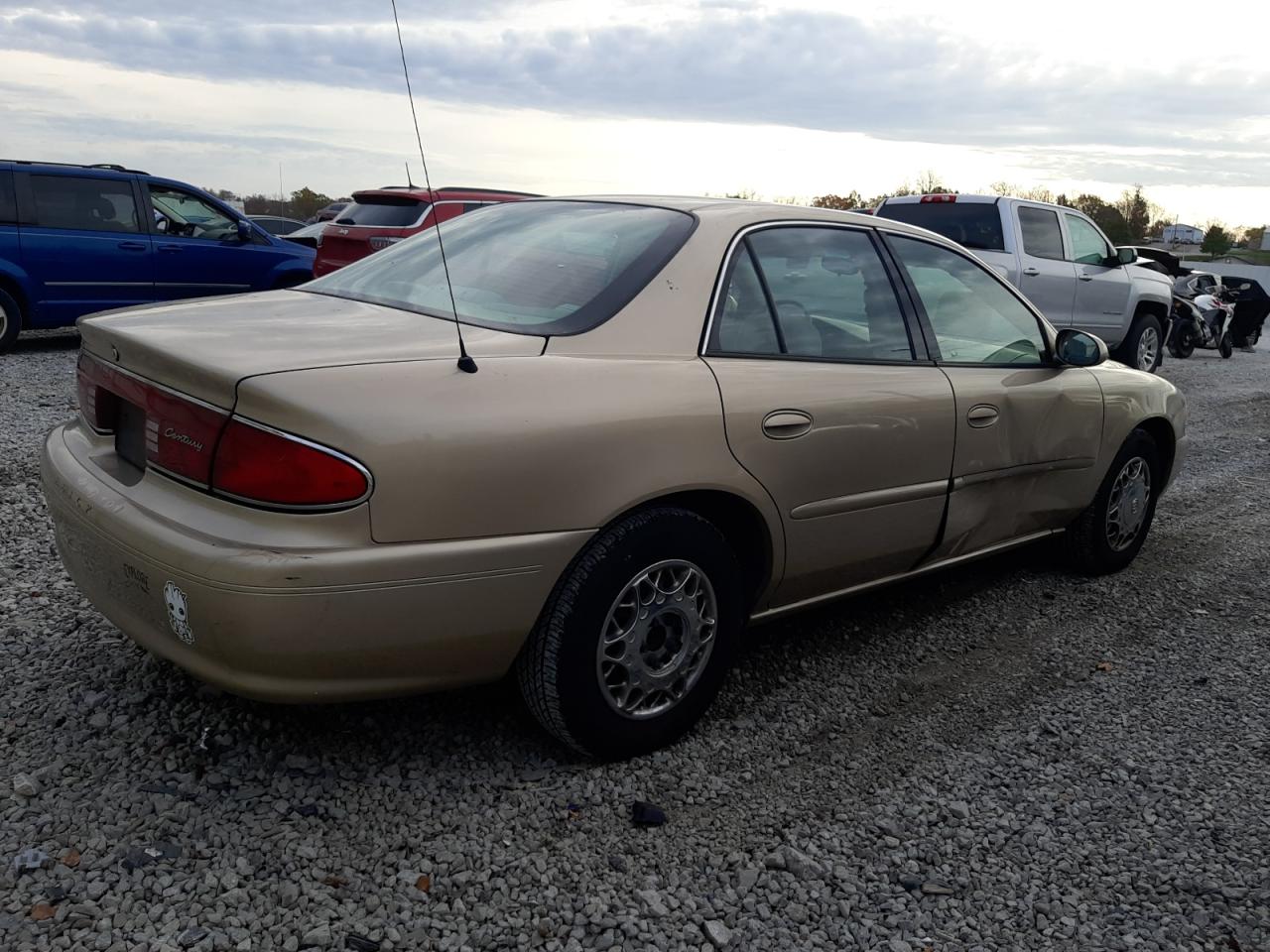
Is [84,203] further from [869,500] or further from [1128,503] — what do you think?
[1128,503]

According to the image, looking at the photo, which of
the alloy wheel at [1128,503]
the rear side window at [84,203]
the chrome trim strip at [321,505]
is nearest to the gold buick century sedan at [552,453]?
the chrome trim strip at [321,505]

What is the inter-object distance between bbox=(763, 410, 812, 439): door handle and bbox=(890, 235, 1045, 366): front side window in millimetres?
865

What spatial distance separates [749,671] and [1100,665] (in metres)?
1.32

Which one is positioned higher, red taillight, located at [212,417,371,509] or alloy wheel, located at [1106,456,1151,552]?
red taillight, located at [212,417,371,509]

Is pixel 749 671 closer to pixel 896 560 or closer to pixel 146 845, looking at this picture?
pixel 896 560

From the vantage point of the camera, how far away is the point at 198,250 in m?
10.8

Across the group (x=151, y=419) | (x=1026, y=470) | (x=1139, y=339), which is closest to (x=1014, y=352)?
(x=1026, y=470)

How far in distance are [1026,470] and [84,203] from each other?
357 inches

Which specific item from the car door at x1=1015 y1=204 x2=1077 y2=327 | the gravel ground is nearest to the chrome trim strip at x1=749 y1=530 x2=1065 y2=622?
the gravel ground

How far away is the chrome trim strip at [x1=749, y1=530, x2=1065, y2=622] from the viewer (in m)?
3.45

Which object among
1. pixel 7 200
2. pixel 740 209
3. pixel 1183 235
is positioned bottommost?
pixel 1183 235

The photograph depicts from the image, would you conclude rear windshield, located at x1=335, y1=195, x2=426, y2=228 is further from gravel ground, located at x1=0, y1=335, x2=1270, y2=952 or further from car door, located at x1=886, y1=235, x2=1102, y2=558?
car door, located at x1=886, y1=235, x2=1102, y2=558

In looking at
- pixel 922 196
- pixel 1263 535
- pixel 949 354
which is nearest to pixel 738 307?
pixel 949 354

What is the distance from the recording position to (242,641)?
2.38 m
